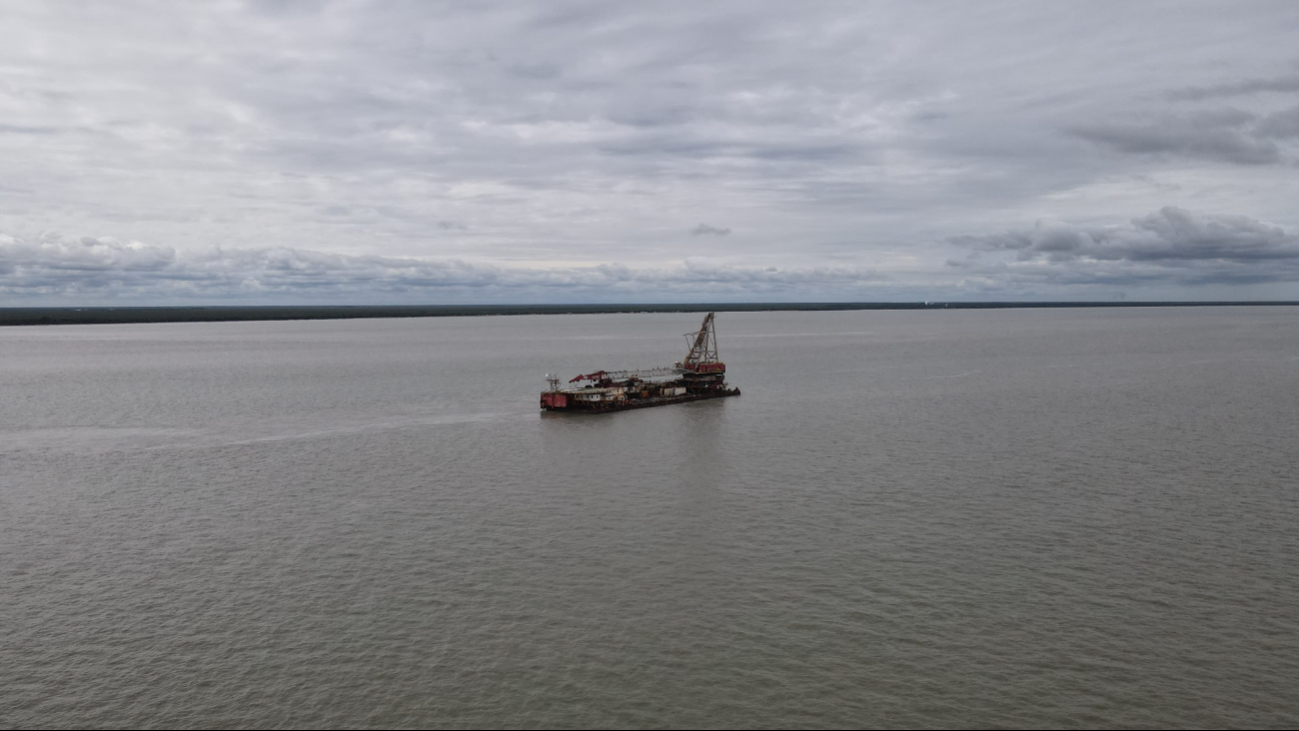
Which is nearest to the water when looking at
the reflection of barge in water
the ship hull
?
the ship hull

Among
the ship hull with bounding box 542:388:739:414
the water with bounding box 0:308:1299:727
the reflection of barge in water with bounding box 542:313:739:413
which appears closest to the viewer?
the water with bounding box 0:308:1299:727

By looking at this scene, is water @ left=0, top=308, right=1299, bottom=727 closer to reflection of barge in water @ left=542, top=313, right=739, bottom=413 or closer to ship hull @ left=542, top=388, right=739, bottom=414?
ship hull @ left=542, top=388, right=739, bottom=414

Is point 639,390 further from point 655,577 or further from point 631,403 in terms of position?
point 655,577

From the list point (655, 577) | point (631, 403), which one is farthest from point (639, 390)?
point (655, 577)

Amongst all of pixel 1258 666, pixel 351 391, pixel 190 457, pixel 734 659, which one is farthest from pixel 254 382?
pixel 1258 666

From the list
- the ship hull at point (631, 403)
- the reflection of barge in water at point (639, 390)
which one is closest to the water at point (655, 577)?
the ship hull at point (631, 403)

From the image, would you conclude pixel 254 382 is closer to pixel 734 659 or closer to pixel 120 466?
pixel 120 466

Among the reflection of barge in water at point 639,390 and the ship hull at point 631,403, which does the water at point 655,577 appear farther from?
the reflection of barge in water at point 639,390
